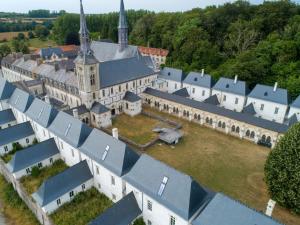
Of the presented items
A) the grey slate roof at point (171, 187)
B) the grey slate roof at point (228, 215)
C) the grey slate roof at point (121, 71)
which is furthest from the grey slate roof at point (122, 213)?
the grey slate roof at point (121, 71)

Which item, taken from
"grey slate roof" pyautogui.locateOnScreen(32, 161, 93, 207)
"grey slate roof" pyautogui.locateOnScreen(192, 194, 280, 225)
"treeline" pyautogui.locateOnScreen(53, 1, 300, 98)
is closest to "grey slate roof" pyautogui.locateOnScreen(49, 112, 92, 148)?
"grey slate roof" pyautogui.locateOnScreen(32, 161, 93, 207)

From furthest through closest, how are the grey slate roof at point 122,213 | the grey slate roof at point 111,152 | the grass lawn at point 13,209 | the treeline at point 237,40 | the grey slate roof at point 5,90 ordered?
the treeline at point 237,40
the grey slate roof at point 5,90
the grass lawn at point 13,209
the grey slate roof at point 111,152
the grey slate roof at point 122,213

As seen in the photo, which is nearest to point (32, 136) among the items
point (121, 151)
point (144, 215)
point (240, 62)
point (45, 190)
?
point (45, 190)

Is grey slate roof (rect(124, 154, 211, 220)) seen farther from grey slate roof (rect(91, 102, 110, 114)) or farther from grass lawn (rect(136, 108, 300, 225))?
grey slate roof (rect(91, 102, 110, 114))

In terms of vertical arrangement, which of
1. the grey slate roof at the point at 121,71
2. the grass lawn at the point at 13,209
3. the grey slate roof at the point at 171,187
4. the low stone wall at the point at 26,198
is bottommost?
the grass lawn at the point at 13,209

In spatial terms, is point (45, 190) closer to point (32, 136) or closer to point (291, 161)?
point (32, 136)

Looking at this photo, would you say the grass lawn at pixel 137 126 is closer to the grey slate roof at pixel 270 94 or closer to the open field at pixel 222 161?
the open field at pixel 222 161
